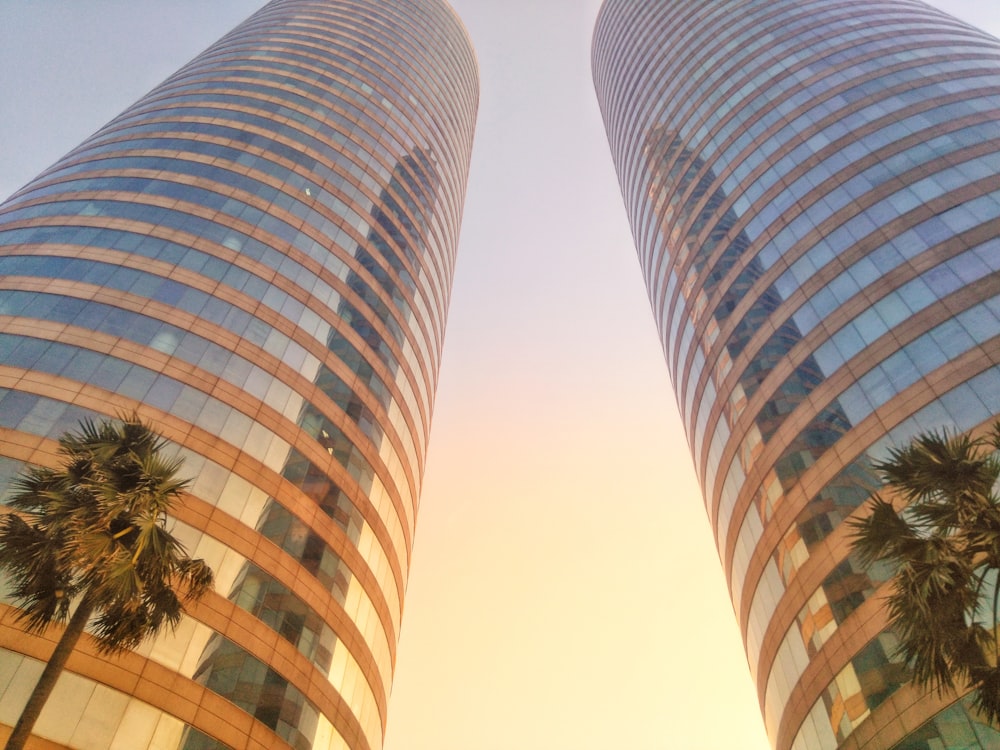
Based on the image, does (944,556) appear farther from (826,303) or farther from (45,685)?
(826,303)

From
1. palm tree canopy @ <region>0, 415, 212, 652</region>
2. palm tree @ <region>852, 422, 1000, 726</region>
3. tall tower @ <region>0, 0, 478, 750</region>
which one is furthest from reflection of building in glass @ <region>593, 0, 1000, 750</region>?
palm tree canopy @ <region>0, 415, 212, 652</region>

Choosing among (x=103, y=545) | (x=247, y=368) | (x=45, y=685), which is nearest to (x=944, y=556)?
(x=103, y=545)

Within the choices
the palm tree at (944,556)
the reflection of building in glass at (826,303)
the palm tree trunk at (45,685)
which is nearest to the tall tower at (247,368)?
the palm tree trunk at (45,685)

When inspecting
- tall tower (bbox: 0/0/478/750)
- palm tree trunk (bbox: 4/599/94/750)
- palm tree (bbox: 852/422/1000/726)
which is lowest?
palm tree trunk (bbox: 4/599/94/750)

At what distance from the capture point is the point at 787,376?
37438 mm

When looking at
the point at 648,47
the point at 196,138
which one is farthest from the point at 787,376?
the point at 648,47

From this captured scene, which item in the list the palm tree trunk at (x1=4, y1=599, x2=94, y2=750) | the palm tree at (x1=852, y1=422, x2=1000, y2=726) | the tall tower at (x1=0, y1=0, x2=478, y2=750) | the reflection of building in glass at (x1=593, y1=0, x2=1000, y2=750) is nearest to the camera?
the palm tree trunk at (x1=4, y1=599, x2=94, y2=750)

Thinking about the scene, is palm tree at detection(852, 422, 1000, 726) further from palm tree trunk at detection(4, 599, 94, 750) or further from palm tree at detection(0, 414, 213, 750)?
palm tree trunk at detection(4, 599, 94, 750)

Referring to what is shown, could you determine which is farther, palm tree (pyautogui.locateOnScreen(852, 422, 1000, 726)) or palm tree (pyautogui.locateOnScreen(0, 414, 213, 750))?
palm tree (pyautogui.locateOnScreen(0, 414, 213, 750))

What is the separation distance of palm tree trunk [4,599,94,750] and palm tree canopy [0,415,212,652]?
41 centimetres

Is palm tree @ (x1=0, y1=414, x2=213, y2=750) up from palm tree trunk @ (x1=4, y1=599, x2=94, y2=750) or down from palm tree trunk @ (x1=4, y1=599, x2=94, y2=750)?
up

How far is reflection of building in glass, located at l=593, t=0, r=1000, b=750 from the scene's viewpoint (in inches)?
1113

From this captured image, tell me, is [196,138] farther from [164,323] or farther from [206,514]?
[206,514]

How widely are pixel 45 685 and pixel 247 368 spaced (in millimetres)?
24191
